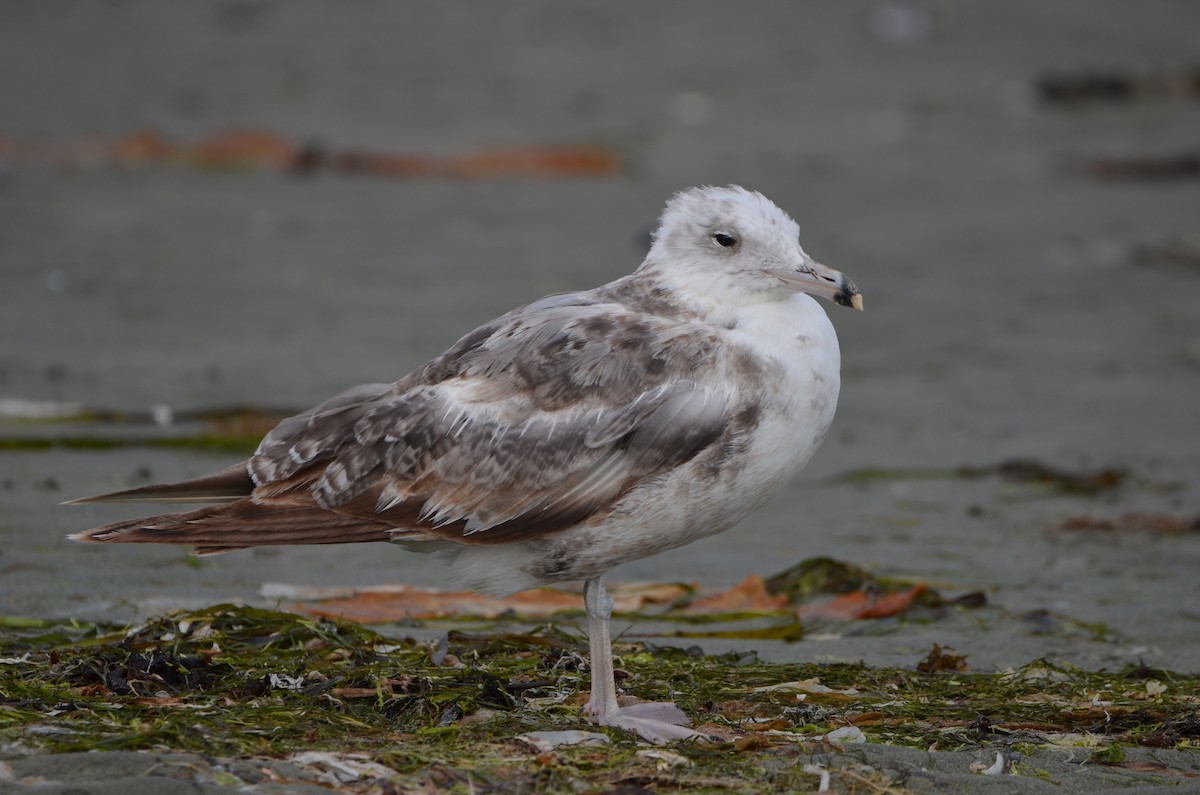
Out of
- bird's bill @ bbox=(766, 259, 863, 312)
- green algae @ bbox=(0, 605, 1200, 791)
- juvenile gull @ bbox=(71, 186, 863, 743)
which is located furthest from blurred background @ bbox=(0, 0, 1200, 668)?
bird's bill @ bbox=(766, 259, 863, 312)

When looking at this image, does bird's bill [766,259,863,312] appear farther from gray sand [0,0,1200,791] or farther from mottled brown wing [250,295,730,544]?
gray sand [0,0,1200,791]

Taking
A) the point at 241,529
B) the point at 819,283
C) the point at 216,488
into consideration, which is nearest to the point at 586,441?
the point at 819,283

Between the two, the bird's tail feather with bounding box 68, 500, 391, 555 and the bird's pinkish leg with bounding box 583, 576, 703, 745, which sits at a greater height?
the bird's tail feather with bounding box 68, 500, 391, 555

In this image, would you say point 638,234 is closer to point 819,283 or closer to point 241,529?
point 819,283

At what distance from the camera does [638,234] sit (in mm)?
12648

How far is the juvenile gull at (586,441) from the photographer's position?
5.06m

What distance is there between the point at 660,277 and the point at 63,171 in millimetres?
10096

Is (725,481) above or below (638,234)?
below

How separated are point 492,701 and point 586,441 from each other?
2.82ft

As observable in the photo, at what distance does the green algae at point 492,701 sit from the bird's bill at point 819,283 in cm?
130

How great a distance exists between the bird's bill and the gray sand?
1.52m

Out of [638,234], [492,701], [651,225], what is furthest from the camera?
[651,225]

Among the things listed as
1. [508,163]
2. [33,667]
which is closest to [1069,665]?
[33,667]

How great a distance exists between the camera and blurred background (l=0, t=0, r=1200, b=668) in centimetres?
776
